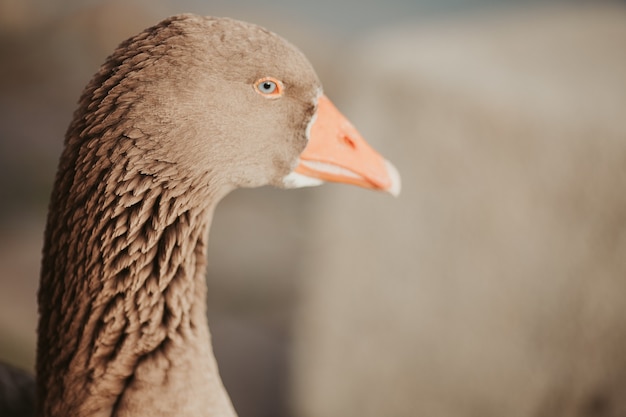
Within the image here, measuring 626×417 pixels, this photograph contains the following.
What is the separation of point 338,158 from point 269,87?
0.92ft

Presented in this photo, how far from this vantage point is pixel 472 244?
252cm

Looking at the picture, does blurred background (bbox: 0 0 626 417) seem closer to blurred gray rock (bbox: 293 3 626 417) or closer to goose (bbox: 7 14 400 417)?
blurred gray rock (bbox: 293 3 626 417)

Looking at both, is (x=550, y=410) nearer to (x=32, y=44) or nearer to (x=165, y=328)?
(x=165, y=328)

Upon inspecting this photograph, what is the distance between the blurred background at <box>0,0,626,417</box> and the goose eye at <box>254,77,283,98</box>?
126cm

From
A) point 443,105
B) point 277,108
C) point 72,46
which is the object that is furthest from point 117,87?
point 72,46

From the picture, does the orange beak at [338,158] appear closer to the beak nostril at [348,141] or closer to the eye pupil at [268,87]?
the beak nostril at [348,141]

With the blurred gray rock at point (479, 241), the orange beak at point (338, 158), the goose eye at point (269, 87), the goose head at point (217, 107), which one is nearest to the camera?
the goose head at point (217, 107)

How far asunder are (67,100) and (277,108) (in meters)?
4.41

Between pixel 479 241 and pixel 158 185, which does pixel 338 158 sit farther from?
pixel 479 241

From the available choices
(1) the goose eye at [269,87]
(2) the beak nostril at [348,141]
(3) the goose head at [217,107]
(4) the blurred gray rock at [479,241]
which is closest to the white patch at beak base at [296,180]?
(3) the goose head at [217,107]

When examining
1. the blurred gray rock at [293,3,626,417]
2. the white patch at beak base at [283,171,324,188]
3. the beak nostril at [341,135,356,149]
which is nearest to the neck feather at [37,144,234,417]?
the white patch at beak base at [283,171,324,188]

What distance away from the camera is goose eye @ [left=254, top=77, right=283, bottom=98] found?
142 centimetres

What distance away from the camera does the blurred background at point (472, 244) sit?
7.64ft

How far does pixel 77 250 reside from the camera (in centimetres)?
140
